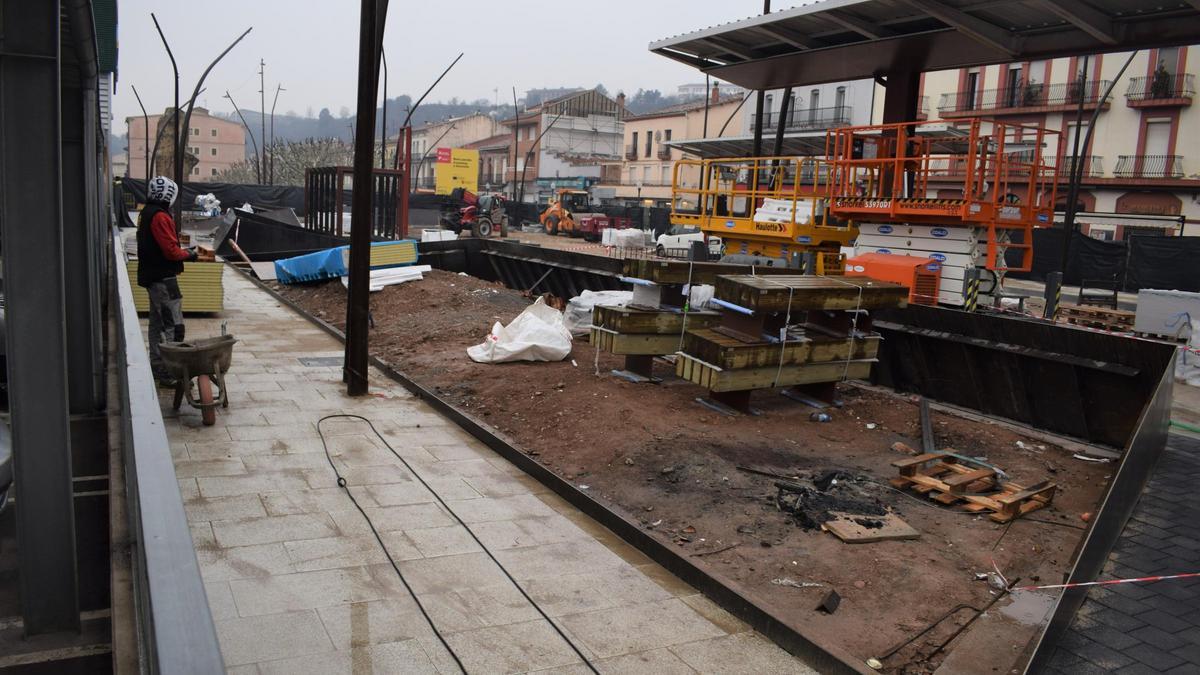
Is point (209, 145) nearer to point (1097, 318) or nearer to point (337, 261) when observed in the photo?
point (337, 261)

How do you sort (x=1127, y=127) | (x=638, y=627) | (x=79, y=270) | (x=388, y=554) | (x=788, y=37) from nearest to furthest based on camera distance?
(x=638, y=627) → (x=388, y=554) → (x=79, y=270) → (x=788, y=37) → (x=1127, y=127)

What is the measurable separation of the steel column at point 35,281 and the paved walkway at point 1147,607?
4951 millimetres

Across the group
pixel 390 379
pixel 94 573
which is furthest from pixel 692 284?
pixel 94 573

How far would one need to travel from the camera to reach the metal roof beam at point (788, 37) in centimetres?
1457

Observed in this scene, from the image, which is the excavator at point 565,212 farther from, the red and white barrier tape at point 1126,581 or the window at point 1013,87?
the red and white barrier tape at point 1126,581

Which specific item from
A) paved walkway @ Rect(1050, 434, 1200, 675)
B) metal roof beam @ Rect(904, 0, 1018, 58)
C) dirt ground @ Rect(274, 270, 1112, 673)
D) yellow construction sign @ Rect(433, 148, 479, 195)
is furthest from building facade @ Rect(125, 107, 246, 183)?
paved walkway @ Rect(1050, 434, 1200, 675)

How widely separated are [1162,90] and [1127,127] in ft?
7.72

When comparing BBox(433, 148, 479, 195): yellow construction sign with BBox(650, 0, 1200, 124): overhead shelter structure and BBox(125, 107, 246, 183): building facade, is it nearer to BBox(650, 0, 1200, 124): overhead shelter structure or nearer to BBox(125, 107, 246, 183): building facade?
BBox(650, 0, 1200, 124): overhead shelter structure

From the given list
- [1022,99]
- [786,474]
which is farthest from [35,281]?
[1022,99]

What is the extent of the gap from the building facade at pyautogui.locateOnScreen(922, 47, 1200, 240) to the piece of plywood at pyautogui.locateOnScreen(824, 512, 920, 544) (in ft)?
126

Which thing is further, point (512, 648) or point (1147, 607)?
point (1147, 607)

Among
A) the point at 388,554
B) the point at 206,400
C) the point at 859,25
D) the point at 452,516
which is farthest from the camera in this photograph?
the point at 859,25

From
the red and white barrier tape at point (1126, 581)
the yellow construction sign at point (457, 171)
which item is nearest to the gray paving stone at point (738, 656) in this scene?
the red and white barrier tape at point (1126, 581)

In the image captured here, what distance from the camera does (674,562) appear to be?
5996 mm
